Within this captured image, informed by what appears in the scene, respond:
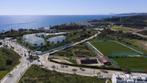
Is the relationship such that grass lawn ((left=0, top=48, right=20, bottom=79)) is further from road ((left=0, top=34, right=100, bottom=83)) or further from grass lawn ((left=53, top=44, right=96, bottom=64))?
grass lawn ((left=53, top=44, right=96, bottom=64))

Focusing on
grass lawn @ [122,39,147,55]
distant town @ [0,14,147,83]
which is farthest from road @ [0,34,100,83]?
grass lawn @ [122,39,147,55]

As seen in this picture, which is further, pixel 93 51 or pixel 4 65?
pixel 93 51

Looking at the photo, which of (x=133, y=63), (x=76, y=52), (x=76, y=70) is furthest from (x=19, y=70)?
(x=133, y=63)

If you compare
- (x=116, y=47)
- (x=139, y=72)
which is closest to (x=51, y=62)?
(x=139, y=72)

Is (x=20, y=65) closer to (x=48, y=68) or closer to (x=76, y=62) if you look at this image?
(x=48, y=68)

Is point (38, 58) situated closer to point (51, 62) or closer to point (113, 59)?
point (51, 62)
